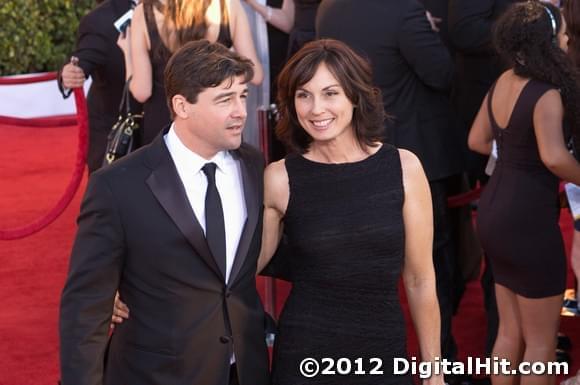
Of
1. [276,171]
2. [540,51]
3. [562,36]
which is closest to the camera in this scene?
[276,171]

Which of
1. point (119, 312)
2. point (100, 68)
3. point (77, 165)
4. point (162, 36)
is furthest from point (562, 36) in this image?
point (77, 165)

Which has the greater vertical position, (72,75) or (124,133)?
(72,75)

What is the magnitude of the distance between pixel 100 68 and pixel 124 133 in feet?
2.30

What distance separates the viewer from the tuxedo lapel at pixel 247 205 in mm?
3057

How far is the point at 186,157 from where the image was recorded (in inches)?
121

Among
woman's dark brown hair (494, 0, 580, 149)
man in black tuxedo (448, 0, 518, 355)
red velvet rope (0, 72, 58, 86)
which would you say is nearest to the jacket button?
woman's dark brown hair (494, 0, 580, 149)

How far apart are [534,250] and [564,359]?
49.5 inches

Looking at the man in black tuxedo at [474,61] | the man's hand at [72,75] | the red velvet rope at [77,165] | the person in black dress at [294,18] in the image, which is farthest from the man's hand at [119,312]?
the person in black dress at [294,18]

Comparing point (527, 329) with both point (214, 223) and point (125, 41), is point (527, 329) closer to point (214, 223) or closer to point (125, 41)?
point (214, 223)

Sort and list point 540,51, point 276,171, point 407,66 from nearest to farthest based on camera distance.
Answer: point 276,171, point 540,51, point 407,66

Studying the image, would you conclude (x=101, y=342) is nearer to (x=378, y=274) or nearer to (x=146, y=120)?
(x=378, y=274)

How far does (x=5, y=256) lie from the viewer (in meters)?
7.12

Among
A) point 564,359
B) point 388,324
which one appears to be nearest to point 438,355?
point 388,324

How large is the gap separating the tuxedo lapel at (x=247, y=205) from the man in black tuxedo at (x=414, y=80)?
5.58 ft
